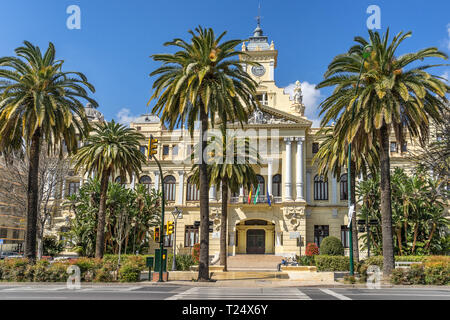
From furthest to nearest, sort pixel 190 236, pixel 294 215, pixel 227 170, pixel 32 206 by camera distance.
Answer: pixel 190 236
pixel 294 215
pixel 227 170
pixel 32 206

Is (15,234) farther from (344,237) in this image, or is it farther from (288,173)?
(344,237)

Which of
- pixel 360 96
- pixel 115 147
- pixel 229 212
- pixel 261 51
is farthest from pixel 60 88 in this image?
pixel 261 51

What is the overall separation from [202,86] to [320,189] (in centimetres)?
3219

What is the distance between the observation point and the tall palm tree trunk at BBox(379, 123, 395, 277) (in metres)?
25.9

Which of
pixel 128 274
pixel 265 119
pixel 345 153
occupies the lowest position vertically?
pixel 128 274

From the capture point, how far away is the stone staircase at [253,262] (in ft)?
152

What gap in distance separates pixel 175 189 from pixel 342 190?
69.0ft

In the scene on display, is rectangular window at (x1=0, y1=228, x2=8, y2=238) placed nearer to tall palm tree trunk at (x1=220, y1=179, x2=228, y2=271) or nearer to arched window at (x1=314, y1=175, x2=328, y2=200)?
arched window at (x1=314, y1=175, x2=328, y2=200)

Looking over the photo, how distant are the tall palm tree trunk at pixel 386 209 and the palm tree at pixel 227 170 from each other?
41.3 ft

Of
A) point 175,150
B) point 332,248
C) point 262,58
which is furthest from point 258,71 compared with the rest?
point 332,248

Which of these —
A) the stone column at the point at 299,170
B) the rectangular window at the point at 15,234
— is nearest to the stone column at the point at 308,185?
the stone column at the point at 299,170

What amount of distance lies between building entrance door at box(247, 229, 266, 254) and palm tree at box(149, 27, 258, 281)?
94.3 feet

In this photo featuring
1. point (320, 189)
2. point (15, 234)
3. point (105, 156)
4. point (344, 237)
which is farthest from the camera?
point (15, 234)

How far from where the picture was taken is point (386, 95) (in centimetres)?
2588
